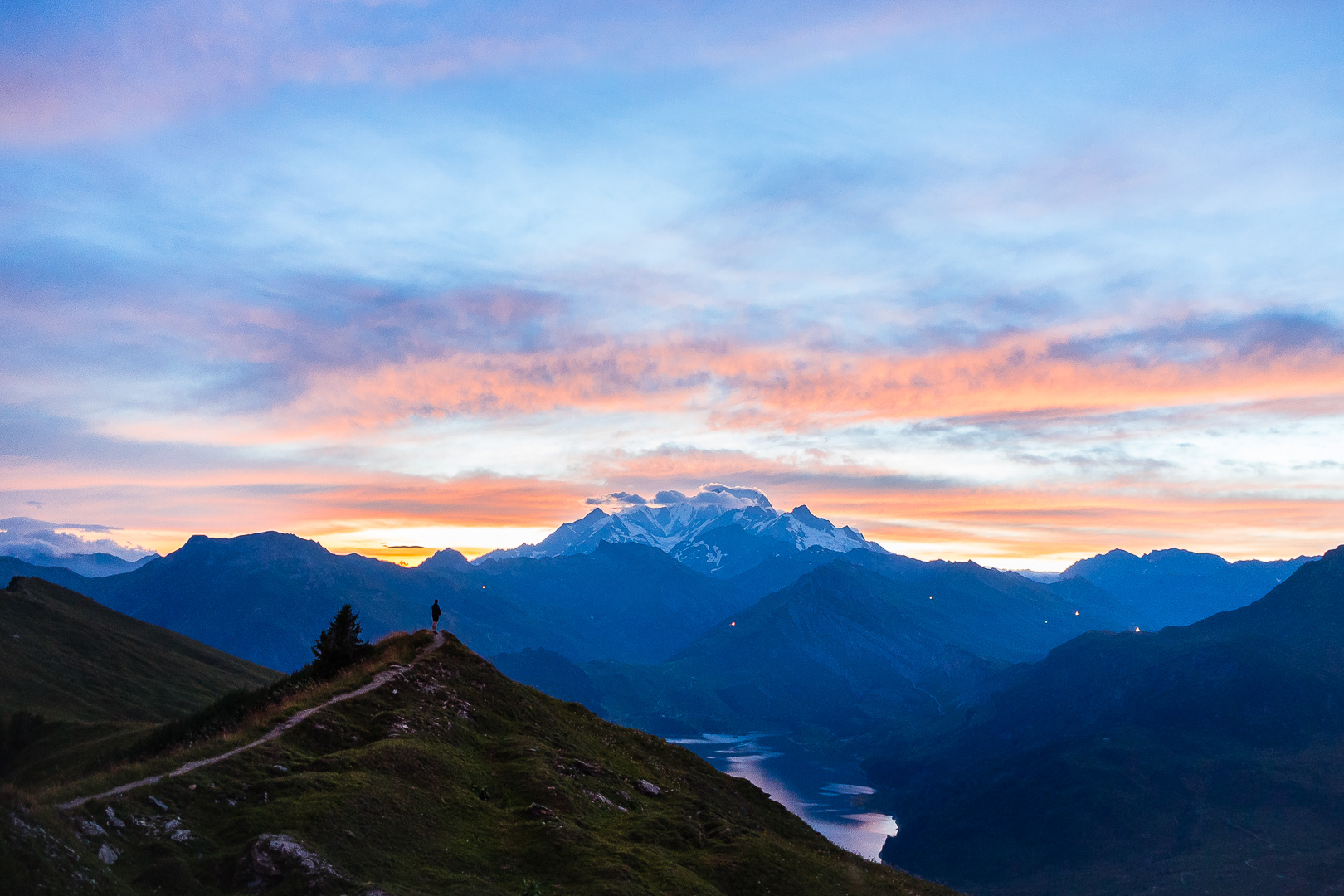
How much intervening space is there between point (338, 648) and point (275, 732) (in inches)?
761

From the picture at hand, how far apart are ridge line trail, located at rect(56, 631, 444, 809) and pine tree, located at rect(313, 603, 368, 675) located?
5.00 m

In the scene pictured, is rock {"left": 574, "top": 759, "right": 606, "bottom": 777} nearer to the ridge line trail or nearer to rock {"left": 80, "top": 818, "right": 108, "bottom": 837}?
the ridge line trail

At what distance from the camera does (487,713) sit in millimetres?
65000

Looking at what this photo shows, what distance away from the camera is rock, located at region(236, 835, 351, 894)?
35625mm

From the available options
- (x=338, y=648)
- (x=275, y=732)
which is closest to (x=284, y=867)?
(x=275, y=732)

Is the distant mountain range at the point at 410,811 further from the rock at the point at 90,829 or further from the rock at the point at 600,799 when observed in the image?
the rock at the point at 600,799

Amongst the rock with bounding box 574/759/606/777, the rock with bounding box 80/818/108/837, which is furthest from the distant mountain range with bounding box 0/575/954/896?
the rock with bounding box 574/759/606/777

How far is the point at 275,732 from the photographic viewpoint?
165 ft

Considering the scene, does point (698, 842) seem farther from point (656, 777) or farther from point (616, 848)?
point (656, 777)

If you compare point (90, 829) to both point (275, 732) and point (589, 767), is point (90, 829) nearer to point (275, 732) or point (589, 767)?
point (275, 732)

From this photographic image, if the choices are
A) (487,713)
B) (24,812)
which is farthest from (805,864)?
(24,812)

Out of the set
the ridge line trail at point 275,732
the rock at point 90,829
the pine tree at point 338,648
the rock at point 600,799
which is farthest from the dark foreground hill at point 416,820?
the pine tree at point 338,648

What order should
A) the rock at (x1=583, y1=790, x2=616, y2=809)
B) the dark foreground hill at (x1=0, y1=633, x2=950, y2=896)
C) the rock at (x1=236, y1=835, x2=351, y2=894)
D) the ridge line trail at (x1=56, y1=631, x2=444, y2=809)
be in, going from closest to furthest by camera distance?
the dark foreground hill at (x1=0, y1=633, x2=950, y2=896), the rock at (x1=236, y1=835, x2=351, y2=894), the ridge line trail at (x1=56, y1=631, x2=444, y2=809), the rock at (x1=583, y1=790, x2=616, y2=809)

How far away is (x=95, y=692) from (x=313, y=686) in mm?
160964
